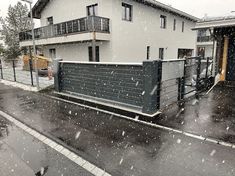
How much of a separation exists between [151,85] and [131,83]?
857 millimetres

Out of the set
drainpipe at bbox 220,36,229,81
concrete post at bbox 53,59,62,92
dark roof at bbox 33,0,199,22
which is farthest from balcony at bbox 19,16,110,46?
drainpipe at bbox 220,36,229,81

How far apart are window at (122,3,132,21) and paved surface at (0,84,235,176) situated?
A: 1113cm

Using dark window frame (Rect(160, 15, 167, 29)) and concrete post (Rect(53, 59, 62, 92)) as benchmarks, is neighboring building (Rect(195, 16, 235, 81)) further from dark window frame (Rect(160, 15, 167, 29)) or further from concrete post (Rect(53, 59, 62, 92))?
dark window frame (Rect(160, 15, 167, 29))

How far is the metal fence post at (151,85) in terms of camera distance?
6143 millimetres

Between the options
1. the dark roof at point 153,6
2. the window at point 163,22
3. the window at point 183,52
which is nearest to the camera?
the dark roof at point 153,6

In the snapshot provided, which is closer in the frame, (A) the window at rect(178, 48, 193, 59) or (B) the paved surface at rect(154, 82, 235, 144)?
(B) the paved surface at rect(154, 82, 235, 144)

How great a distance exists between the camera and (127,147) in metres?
4.39

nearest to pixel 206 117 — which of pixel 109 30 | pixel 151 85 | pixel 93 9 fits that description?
pixel 151 85

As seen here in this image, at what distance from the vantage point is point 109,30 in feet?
48.1

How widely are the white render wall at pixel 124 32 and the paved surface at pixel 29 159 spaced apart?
11.0 m

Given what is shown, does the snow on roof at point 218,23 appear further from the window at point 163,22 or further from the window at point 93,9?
the window at point 163,22

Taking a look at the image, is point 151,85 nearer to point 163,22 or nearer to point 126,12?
point 126,12

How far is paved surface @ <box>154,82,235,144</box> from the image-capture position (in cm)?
511

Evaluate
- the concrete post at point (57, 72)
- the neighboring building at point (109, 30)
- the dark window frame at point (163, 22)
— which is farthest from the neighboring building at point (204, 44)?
the concrete post at point (57, 72)
